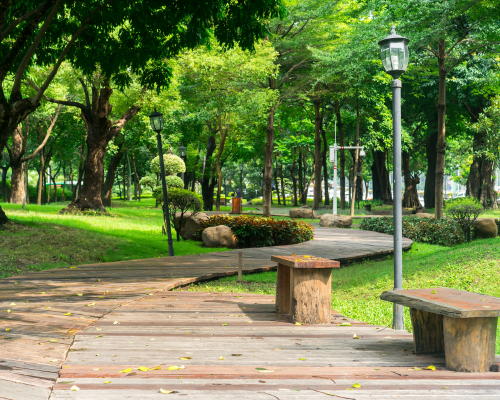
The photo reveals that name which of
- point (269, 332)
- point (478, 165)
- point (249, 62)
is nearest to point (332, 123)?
point (478, 165)

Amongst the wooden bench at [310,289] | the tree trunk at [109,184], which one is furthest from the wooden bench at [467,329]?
the tree trunk at [109,184]

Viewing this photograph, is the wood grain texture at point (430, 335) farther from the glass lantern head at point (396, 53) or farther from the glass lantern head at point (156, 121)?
the glass lantern head at point (156, 121)

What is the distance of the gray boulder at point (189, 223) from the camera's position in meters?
16.3

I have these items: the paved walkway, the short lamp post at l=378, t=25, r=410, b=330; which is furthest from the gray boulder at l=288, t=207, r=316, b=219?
the short lamp post at l=378, t=25, r=410, b=330

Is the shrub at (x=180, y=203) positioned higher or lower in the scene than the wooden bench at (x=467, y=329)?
higher

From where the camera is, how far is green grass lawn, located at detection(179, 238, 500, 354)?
7.66 metres

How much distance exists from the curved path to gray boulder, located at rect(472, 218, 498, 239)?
7009mm

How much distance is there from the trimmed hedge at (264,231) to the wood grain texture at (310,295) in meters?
9.70

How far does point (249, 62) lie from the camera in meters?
21.4

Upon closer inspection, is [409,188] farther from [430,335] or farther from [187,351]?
[187,351]

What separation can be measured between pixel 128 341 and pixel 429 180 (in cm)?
3460

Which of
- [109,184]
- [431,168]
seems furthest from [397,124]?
[431,168]

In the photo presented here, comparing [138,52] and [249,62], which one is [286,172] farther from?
[138,52]

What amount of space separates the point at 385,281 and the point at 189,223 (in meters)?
8.41
